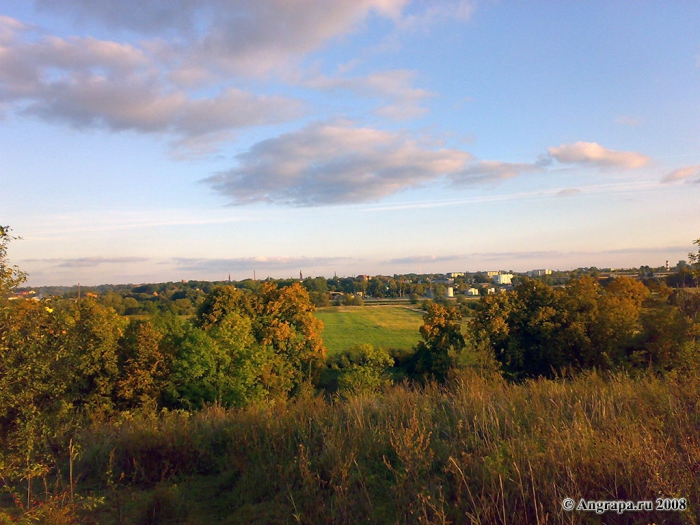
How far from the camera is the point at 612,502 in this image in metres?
3.50

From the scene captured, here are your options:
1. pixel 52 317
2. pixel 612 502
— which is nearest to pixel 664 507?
pixel 612 502

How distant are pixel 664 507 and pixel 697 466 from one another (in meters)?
0.60

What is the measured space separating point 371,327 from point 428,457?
71339 millimetres

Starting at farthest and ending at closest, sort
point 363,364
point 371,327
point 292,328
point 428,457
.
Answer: point 371,327 → point 363,364 → point 292,328 → point 428,457

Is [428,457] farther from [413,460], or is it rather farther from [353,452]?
[353,452]

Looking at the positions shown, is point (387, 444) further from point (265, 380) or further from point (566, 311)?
point (566, 311)

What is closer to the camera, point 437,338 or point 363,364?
point 437,338

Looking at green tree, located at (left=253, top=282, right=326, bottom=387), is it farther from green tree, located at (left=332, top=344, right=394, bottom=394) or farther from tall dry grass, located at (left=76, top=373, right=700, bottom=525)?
tall dry grass, located at (left=76, top=373, right=700, bottom=525)

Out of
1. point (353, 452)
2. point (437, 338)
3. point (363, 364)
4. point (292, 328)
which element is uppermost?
point (353, 452)

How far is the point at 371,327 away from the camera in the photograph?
7512cm

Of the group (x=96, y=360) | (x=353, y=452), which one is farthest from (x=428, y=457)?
(x=96, y=360)

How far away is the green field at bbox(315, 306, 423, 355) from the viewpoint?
62.1m

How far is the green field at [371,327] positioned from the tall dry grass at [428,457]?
4708 centimetres

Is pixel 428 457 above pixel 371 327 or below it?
above
